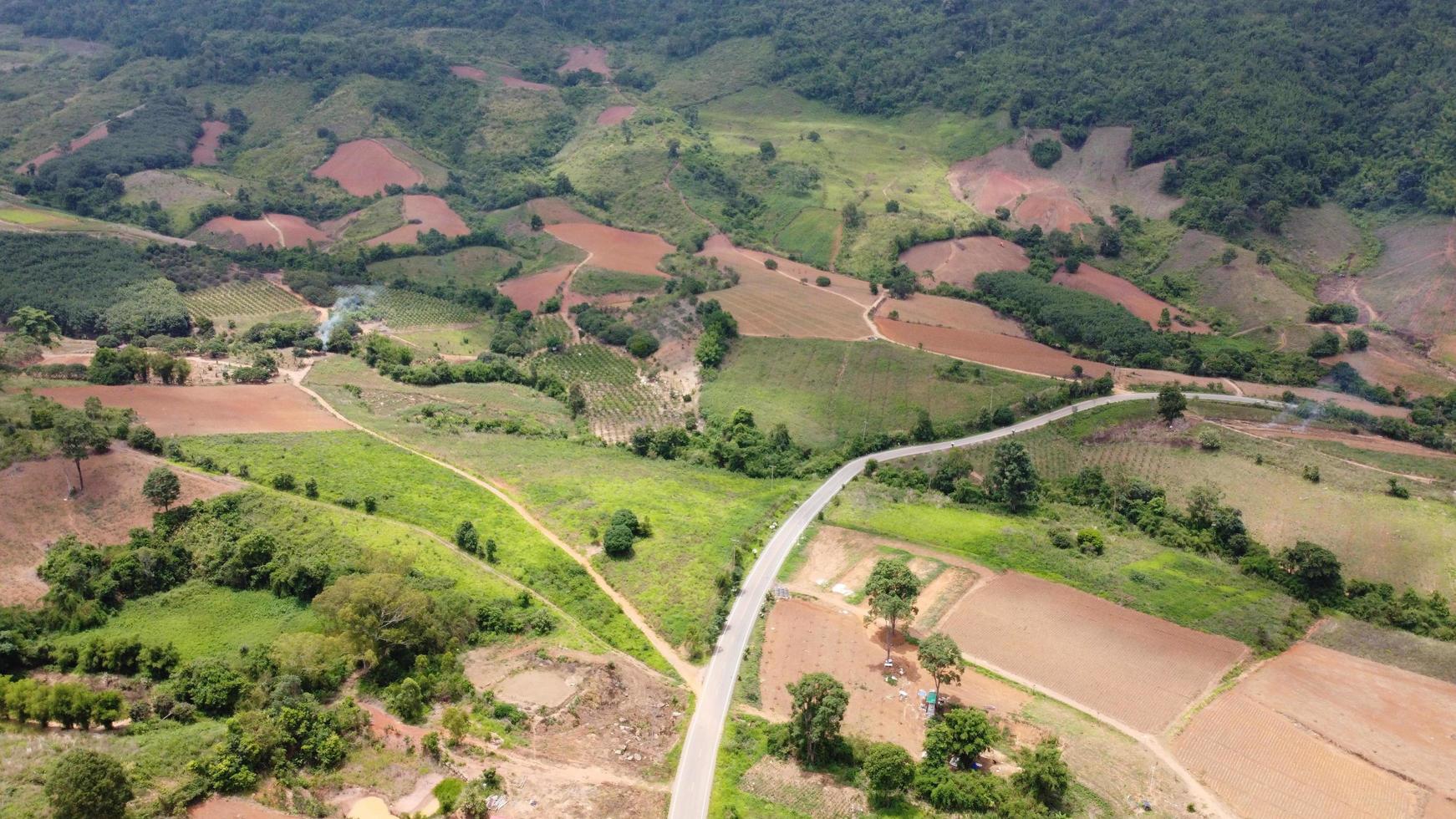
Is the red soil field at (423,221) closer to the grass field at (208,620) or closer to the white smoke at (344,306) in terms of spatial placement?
the white smoke at (344,306)

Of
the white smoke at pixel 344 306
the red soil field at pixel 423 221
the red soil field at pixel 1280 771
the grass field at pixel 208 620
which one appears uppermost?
the red soil field at pixel 423 221

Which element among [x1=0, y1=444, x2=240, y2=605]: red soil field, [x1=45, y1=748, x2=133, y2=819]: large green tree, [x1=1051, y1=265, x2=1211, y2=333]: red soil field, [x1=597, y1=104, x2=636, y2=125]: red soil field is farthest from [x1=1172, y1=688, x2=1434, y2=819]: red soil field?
[x1=597, y1=104, x2=636, y2=125]: red soil field

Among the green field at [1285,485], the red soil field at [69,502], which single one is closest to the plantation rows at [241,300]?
the red soil field at [69,502]

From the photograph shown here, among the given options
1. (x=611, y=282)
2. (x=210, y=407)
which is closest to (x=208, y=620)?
(x=210, y=407)

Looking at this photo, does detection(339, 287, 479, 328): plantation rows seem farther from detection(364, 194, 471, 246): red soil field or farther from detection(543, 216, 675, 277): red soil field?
detection(543, 216, 675, 277): red soil field

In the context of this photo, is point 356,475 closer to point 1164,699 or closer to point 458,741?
point 458,741

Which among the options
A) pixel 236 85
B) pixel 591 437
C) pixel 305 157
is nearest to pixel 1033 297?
pixel 591 437
